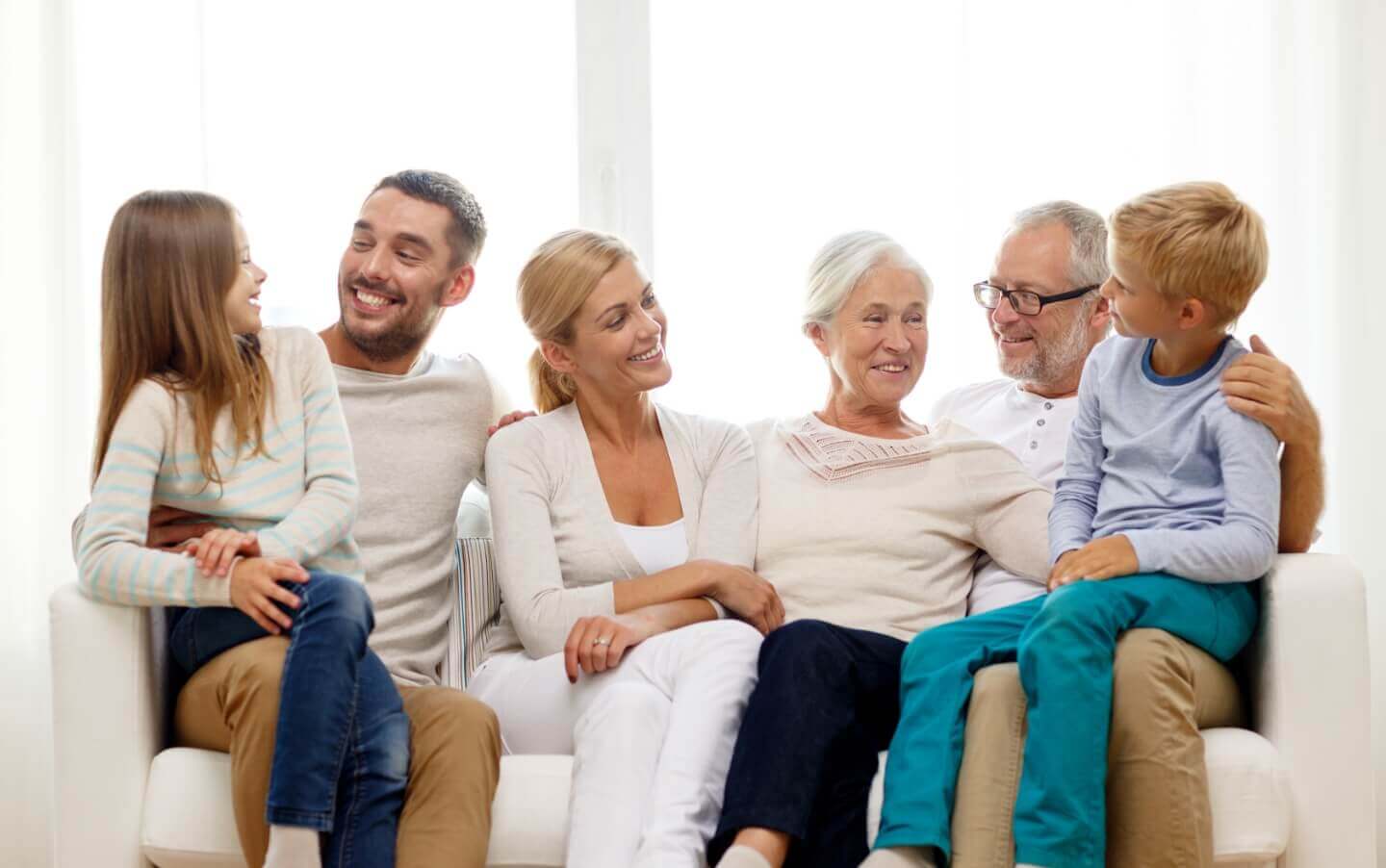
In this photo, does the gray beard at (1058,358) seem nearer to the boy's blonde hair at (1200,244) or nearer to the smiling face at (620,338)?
the boy's blonde hair at (1200,244)

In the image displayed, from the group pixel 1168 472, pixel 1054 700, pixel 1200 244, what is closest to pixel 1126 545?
pixel 1168 472

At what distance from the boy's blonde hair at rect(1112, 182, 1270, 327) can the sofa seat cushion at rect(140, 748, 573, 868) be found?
43.4 inches

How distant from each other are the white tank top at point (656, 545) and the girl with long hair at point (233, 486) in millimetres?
448

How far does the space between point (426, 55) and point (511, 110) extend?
0.22 meters

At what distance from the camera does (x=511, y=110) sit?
317cm

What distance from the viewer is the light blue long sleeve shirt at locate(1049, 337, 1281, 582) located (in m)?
1.91

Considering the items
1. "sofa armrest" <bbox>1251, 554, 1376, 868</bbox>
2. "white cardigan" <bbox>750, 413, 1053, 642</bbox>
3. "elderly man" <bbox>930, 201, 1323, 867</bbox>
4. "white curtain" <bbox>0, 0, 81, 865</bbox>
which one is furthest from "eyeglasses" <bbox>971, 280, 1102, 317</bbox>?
"white curtain" <bbox>0, 0, 81, 865</bbox>

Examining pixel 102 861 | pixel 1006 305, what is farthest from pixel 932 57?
pixel 102 861

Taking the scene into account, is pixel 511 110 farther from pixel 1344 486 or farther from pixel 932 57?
pixel 1344 486

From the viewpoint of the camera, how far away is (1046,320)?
A: 8.31 ft

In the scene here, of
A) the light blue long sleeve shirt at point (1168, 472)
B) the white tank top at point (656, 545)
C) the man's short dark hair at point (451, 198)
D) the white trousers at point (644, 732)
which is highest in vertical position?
the man's short dark hair at point (451, 198)

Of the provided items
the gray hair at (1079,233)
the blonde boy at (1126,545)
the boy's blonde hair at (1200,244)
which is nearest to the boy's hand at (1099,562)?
the blonde boy at (1126,545)

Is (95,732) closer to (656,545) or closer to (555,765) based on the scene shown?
(555,765)

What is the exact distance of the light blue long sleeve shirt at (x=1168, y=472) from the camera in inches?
75.2
